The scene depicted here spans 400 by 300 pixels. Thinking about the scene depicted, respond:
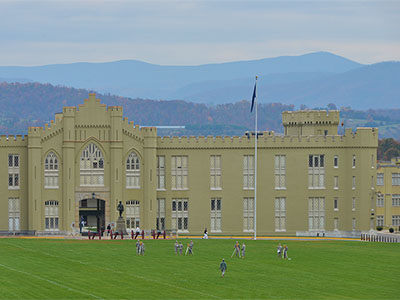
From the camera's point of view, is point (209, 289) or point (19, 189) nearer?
point (209, 289)

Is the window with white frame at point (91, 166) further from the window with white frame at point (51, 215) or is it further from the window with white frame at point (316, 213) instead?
the window with white frame at point (316, 213)

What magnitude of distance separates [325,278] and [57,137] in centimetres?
4409

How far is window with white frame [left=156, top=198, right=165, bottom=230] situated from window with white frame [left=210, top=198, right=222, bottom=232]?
522 cm

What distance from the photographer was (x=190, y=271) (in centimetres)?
7856

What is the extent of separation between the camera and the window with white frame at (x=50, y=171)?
370 ft

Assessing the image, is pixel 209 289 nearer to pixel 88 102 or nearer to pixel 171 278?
pixel 171 278

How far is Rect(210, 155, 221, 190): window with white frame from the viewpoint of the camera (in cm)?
11650

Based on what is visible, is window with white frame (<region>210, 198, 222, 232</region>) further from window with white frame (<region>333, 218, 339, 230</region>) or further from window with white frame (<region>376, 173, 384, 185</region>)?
window with white frame (<region>376, 173, 384, 185</region>)

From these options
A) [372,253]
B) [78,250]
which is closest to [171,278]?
[78,250]

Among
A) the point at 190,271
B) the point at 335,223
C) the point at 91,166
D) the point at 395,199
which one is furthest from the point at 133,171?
the point at 190,271

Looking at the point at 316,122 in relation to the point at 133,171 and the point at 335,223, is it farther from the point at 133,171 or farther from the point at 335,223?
the point at 133,171

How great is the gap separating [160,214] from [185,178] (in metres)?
4.60

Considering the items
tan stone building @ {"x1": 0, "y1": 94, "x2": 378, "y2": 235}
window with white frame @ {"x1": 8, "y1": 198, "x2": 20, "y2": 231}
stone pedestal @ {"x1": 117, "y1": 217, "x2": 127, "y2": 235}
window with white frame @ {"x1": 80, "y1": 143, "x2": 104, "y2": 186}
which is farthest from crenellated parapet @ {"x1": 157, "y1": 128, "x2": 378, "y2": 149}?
window with white frame @ {"x1": 8, "y1": 198, "x2": 20, "y2": 231}

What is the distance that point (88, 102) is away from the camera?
113438 mm
